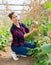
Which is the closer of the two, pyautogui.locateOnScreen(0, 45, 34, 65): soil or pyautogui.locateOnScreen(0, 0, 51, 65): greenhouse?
pyautogui.locateOnScreen(0, 0, 51, 65): greenhouse

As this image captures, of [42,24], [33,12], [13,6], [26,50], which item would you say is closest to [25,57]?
[26,50]

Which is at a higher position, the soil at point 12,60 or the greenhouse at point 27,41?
the greenhouse at point 27,41

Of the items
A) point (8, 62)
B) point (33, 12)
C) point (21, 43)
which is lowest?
point (8, 62)

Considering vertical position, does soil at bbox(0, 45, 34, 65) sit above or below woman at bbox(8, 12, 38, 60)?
below

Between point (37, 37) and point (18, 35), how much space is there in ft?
1.75

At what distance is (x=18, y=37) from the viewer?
18.9 feet

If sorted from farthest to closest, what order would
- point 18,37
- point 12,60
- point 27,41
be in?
point 27,41
point 12,60
point 18,37

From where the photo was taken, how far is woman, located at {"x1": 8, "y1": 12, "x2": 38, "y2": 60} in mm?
5690

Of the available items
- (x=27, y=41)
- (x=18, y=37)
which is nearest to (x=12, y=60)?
(x=18, y=37)

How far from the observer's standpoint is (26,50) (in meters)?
5.80

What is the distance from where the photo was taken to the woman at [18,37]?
18.7 ft

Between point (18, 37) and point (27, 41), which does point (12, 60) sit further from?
point (27, 41)

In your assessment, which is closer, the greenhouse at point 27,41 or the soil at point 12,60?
the greenhouse at point 27,41

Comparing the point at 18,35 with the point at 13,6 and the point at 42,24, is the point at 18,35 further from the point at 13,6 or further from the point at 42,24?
the point at 13,6
